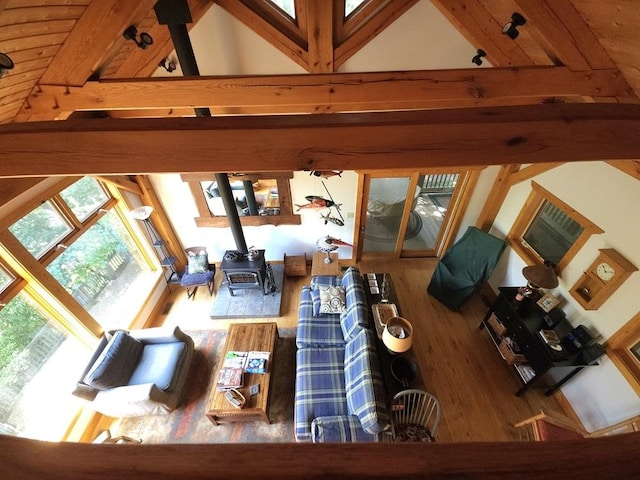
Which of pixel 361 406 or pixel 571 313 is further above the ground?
pixel 571 313

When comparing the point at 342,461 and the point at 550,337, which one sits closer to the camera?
the point at 342,461

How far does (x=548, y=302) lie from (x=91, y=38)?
5.07 metres

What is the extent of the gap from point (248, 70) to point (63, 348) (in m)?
3.94

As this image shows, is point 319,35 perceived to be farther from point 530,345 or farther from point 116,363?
point 116,363

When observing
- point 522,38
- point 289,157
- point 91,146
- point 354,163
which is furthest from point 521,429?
point 91,146

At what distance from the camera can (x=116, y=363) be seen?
3143mm

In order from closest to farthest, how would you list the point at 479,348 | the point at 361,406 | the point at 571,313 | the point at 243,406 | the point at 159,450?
the point at 159,450
the point at 361,406
the point at 243,406
the point at 571,313
the point at 479,348

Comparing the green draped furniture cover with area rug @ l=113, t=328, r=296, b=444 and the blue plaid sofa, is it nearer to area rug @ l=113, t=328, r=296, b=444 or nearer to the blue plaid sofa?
the blue plaid sofa

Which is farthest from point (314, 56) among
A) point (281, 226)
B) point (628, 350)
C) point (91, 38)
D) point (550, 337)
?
point (628, 350)

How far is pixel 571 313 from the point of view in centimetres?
315

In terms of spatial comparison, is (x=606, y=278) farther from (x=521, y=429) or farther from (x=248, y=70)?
(x=248, y=70)

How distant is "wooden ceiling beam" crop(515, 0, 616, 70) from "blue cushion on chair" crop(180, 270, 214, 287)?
476cm

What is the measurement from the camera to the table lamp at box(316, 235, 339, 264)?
15.0 ft

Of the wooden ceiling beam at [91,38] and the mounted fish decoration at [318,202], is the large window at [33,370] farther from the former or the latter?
the mounted fish decoration at [318,202]
